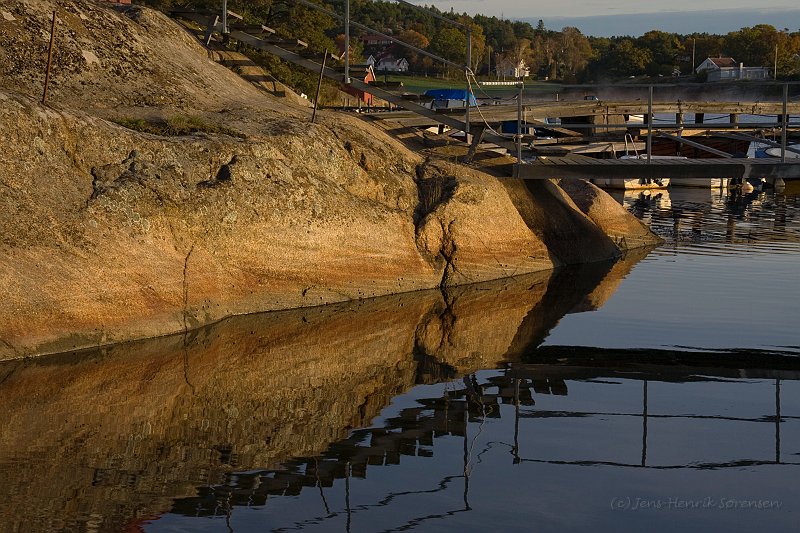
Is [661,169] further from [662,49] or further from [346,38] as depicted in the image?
[662,49]

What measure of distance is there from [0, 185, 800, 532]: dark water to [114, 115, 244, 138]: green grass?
12.3 ft

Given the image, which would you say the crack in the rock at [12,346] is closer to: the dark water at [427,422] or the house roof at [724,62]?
the dark water at [427,422]

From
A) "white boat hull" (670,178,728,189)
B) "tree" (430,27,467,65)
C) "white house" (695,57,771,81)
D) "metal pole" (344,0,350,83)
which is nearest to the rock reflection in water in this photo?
"metal pole" (344,0,350,83)

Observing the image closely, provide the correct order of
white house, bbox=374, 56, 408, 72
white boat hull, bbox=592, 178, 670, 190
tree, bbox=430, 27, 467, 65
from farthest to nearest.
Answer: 1. white house, bbox=374, 56, 408, 72
2. tree, bbox=430, 27, 467, 65
3. white boat hull, bbox=592, 178, 670, 190

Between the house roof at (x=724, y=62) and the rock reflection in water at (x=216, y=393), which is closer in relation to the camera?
the rock reflection in water at (x=216, y=393)

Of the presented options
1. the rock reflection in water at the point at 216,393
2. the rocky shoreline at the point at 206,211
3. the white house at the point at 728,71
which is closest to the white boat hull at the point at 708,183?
the rocky shoreline at the point at 206,211

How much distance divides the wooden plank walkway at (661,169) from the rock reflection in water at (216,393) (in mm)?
3748

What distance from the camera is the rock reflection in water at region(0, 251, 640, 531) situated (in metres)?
10.7

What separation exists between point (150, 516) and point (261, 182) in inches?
419

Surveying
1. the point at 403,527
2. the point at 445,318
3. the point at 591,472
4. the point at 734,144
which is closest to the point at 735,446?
the point at 591,472

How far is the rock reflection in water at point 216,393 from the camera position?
420 inches

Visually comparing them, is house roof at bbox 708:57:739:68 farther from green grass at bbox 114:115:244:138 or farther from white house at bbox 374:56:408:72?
green grass at bbox 114:115:244:138

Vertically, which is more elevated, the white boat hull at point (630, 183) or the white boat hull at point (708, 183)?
the white boat hull at point (630, 183)

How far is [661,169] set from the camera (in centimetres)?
2362
